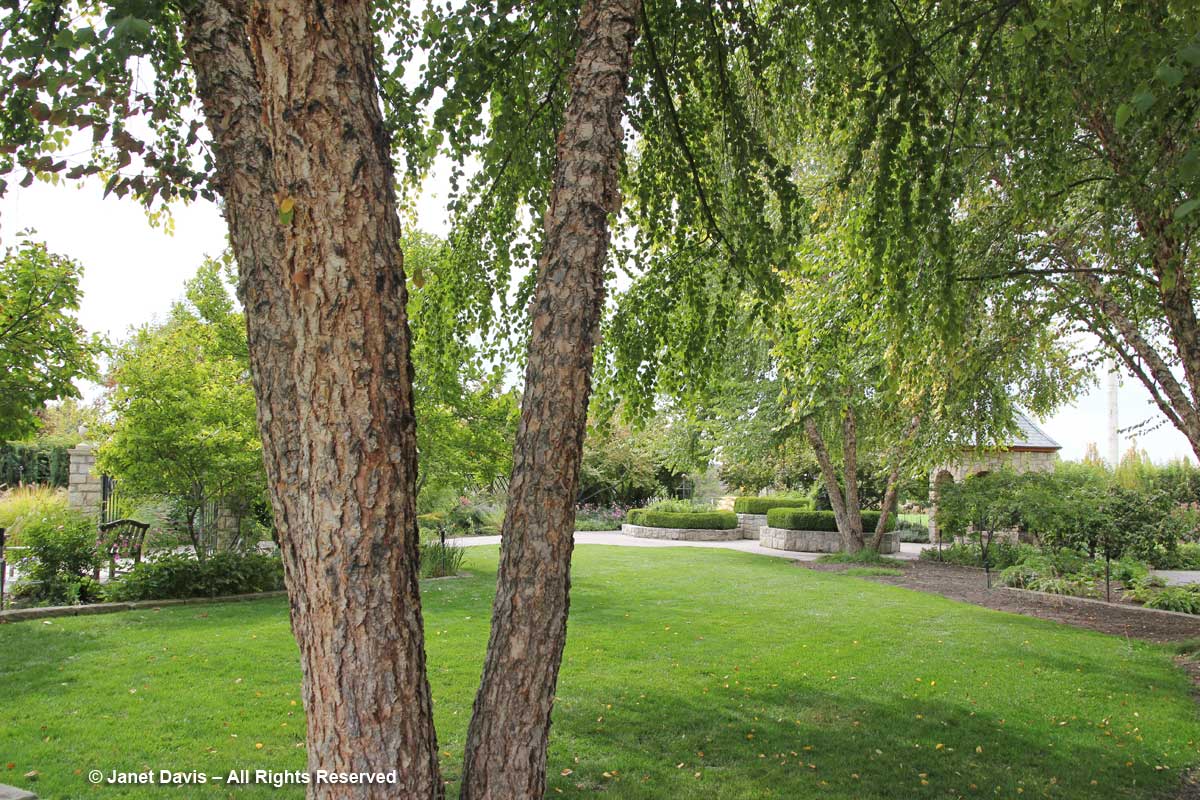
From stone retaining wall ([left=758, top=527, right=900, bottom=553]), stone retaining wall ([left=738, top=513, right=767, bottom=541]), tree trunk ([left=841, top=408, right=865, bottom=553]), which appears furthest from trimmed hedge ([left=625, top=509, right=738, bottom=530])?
tree trunk ([left=841, top=408, right=865, bottom=553])

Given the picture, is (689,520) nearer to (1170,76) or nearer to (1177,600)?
(1177,600)

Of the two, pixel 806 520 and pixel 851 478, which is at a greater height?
pixel 851 478

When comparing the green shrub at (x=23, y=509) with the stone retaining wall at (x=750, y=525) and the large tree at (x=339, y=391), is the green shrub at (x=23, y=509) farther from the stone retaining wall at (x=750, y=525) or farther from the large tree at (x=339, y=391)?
the stone retaining wall at (x=750, y=525)

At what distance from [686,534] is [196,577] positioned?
15.1 metres

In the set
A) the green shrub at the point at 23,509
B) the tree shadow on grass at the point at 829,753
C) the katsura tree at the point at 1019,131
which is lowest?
the tree shadow on grass at the point at 829,753

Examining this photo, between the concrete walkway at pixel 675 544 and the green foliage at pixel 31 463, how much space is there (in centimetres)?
1195

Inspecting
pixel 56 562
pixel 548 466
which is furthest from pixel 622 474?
pixel 548 466

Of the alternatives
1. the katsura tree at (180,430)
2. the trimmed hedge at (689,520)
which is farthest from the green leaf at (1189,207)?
the trimmed hedge at (689,520)

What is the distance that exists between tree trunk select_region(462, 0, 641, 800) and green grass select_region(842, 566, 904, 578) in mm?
12640

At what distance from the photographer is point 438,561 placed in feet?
40.2

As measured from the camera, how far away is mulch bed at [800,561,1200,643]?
8664 mm

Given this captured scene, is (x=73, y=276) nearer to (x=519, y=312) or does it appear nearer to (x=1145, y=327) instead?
(x=519, y=312)

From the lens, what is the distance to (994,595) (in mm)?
11438

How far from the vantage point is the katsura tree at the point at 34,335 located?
23.6ft
